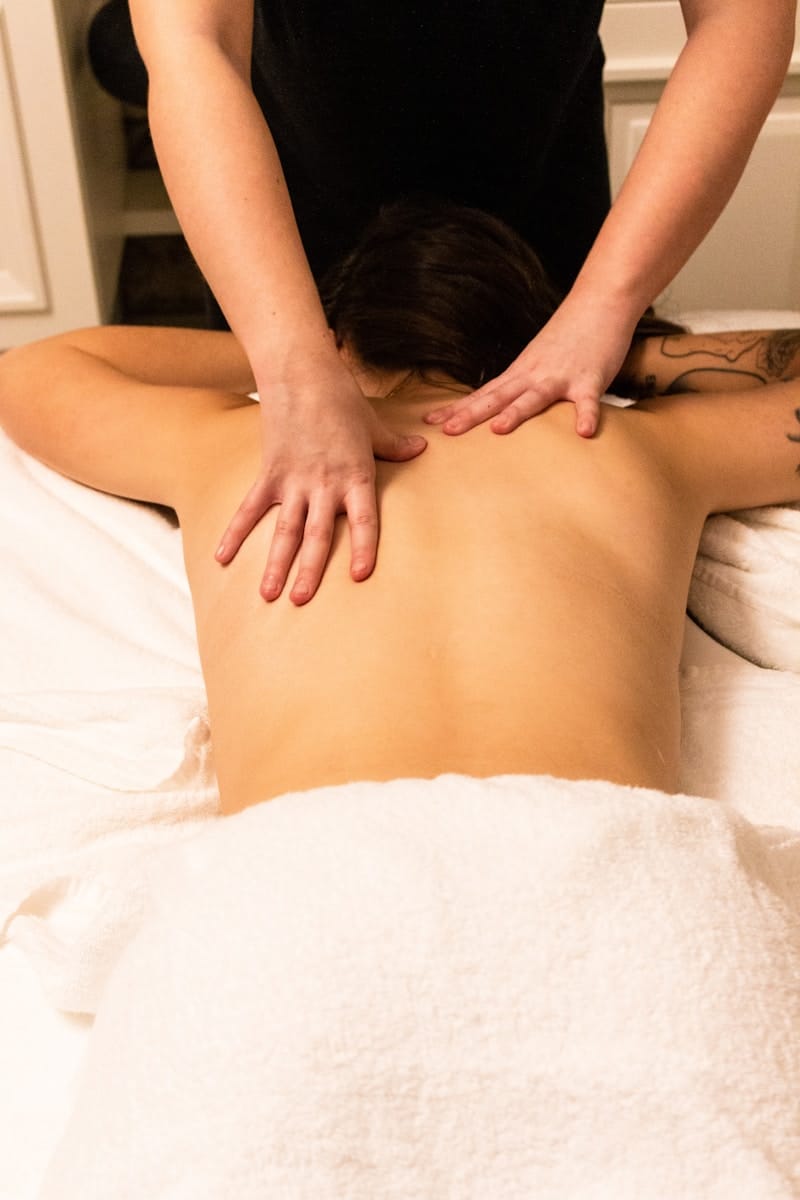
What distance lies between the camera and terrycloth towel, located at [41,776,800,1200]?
25.2 inches

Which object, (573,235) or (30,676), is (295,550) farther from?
(573,235)

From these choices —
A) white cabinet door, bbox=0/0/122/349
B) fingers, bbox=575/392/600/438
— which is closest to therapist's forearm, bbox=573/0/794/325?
fingers, bbox=575/392/600/438

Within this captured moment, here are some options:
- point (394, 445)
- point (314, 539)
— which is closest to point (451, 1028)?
point (314, 539)

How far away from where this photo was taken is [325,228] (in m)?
1.70

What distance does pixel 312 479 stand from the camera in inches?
40.6

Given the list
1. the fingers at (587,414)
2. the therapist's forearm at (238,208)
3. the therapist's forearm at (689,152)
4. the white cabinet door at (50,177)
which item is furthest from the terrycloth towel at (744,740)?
the white cabinet door at (50,177)

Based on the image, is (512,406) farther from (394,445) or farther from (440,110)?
(440,110)

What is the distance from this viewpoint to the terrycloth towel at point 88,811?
2.90ft


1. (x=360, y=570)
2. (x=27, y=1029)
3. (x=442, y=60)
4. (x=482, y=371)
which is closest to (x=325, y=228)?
(x=442, y=60)

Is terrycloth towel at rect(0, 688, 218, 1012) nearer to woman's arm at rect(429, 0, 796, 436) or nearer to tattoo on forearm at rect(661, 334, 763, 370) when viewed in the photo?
woman's arm at rect(429, 0, 796, 436)

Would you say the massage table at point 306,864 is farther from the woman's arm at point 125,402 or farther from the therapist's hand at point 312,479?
the therapist's hand at point 312,479

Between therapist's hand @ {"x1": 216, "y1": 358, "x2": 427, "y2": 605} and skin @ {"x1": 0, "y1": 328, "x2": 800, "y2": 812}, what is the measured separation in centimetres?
2

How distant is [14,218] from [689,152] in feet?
4.60

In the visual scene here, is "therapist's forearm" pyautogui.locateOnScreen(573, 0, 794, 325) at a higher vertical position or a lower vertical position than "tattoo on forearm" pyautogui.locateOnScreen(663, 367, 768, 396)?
higher
